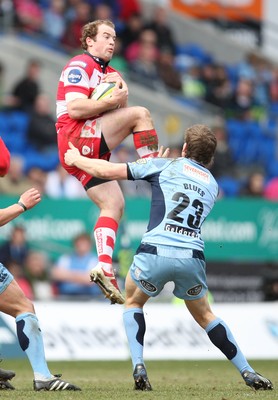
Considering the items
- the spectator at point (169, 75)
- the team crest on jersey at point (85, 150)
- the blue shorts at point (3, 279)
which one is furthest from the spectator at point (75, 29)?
the blue shorts at point (3, 279)

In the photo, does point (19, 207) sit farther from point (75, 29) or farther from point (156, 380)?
point (75, 29)

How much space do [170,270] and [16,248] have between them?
725 centimetres

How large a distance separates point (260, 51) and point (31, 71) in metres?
8.02

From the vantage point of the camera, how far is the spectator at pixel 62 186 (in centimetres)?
1686

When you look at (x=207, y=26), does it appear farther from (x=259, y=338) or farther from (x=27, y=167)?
(x=259, y=338)

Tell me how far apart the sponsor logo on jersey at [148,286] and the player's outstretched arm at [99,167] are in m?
→ 0.88

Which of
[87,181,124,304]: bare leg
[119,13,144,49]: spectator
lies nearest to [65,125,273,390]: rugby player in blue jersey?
[87,181,124,304]: bare leg

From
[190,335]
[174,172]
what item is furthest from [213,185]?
[190,335]

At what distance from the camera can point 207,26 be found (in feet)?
85.7

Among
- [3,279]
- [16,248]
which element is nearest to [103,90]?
[3,279]

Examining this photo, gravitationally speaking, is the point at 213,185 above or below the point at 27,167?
above

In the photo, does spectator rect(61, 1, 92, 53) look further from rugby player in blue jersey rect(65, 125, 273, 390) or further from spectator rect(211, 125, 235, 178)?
rugby player in blue jersey rect(65, 125, 273, 390)

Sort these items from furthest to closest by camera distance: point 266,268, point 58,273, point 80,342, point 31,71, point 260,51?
point 260,51
point 31,71
point 266,268
point 58,273
point 80,342

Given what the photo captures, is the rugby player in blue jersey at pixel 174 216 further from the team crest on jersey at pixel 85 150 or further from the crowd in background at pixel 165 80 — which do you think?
the crowd in background at pixel 165 80
